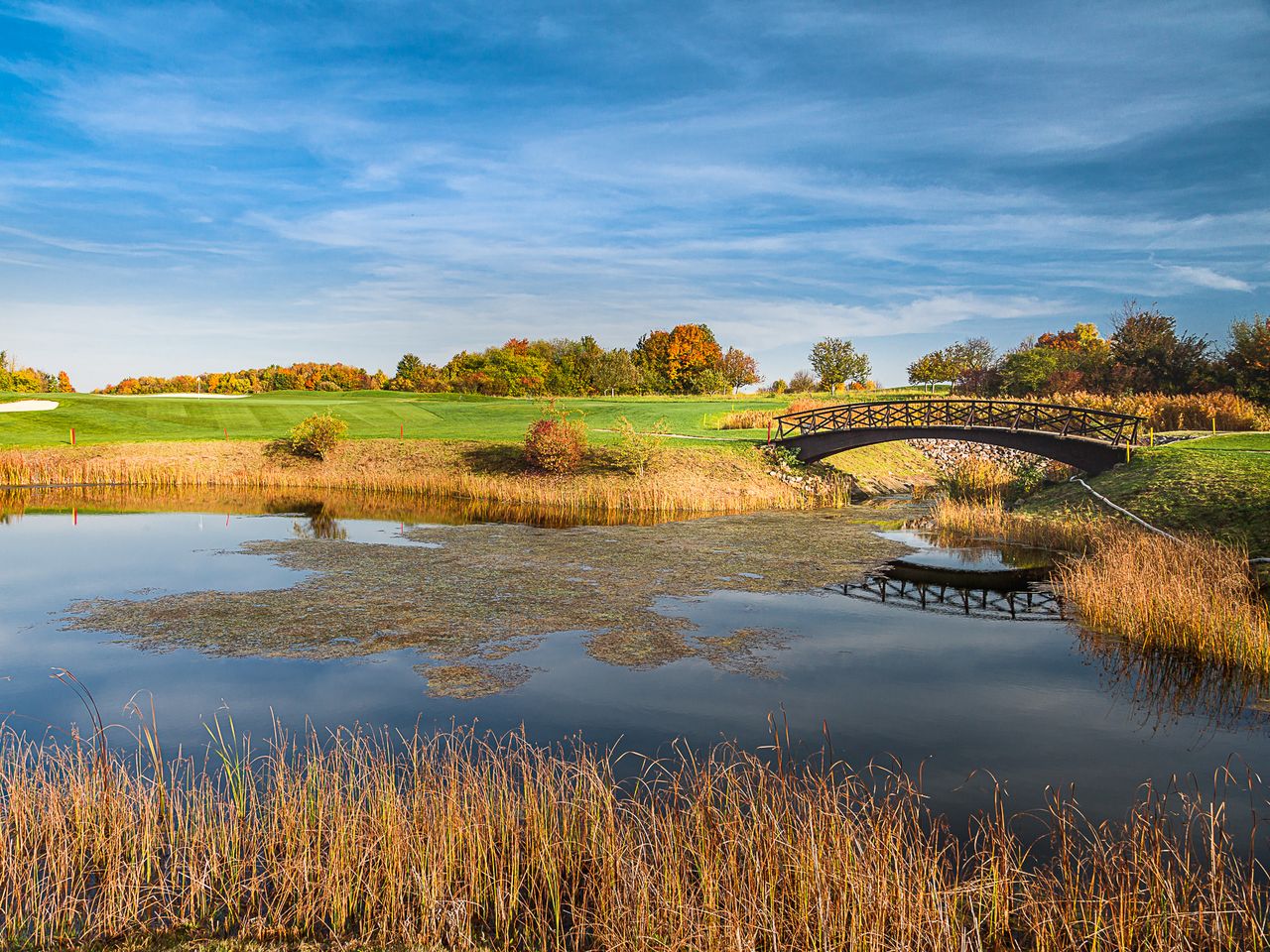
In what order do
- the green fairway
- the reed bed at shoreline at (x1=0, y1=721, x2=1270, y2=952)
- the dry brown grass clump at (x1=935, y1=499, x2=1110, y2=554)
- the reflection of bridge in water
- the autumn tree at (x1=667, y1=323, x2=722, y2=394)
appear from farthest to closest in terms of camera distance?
the autumn tree at (x1=667, y1=323, x2=722, y2=394), the green fairway, the dry brown grass clump at (x1=935, y1=499, x2=1110, y2=554), the reflection of bridge in water, the reed bed at shoreline at (x1=0, y1=721, x2=1270, y2=952)

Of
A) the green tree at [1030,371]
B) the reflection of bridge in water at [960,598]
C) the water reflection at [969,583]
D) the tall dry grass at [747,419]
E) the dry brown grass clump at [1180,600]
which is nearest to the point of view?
the dry brown grass clump at [1180,600]

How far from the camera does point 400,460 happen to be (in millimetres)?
46156

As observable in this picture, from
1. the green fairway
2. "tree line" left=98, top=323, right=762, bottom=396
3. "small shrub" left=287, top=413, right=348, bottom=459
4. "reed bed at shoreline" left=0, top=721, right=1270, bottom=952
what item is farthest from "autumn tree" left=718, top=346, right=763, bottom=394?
"reed bed at shoreline" left=0, top=721, right=1270, bottom=952

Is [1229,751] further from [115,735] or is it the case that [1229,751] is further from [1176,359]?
[1176,359]

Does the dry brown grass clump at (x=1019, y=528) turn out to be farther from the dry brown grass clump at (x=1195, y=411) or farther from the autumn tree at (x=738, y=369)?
the autumn tree at (x=738, y=369)

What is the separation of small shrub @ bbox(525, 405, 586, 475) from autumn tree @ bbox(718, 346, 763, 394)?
61839 mm

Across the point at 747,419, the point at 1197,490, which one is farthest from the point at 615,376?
the point at 1197,490

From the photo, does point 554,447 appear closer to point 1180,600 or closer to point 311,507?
point 311,507

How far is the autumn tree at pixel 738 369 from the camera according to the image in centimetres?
10651

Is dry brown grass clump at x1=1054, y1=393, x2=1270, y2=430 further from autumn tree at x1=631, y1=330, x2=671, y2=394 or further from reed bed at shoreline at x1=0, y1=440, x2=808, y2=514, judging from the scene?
autumn tree at x1=631, y1=330, x2=671, y2=394

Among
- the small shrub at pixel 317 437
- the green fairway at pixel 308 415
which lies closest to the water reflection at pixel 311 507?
the small shrub at pixel 317 437

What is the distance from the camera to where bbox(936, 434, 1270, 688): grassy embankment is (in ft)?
51.7

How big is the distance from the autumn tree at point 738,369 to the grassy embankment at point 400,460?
47.0 m

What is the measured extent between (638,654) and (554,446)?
25770 millimetres
